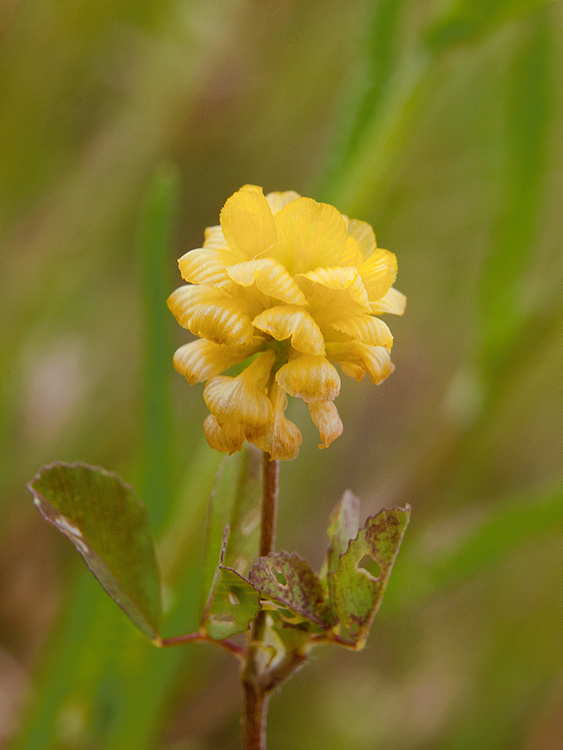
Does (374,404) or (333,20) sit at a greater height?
(333,20)

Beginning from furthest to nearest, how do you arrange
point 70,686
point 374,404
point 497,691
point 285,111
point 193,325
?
point 374,404, point 285,111, point 497,691, point 70,686, point 193,325

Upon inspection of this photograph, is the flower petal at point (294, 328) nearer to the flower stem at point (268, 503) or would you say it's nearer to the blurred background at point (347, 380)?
the flower stem at point (268, 503)

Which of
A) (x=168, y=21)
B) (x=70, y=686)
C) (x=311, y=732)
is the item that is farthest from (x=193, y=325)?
(x=168, y=21)

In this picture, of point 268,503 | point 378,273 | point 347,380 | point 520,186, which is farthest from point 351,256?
point 347,380

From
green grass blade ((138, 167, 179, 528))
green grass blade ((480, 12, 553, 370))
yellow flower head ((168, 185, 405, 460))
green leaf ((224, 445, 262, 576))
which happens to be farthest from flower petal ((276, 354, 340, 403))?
green grass blade ((480, 12, 553, 370))

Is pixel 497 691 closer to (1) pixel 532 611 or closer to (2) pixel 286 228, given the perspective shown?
(1) pixel 532 611

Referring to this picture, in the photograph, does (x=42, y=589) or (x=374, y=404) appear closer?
(x=42, y=589)

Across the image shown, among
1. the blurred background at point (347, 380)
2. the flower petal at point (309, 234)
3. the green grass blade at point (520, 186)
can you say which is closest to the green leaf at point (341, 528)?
→ the flower petal at point (309, 234)
